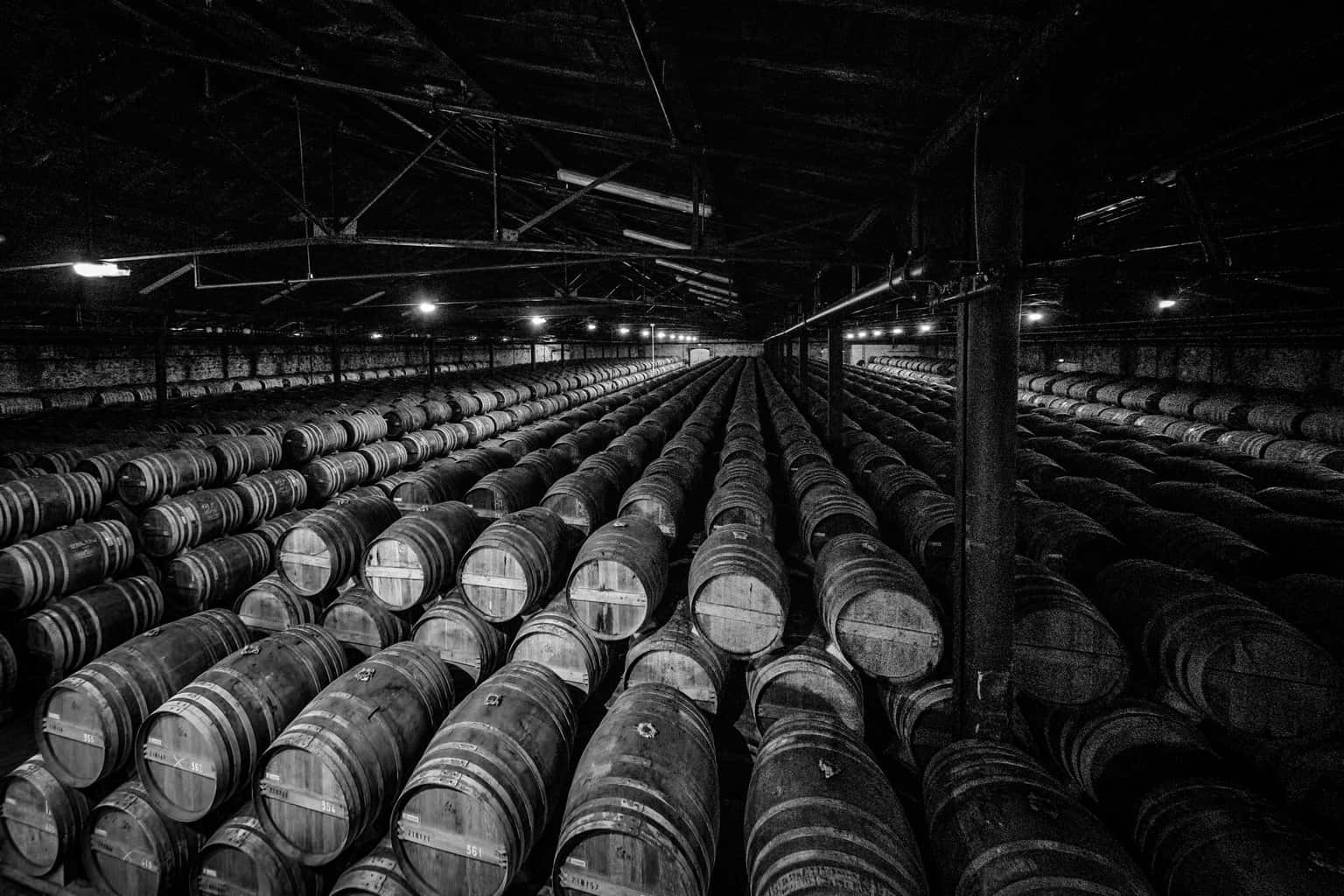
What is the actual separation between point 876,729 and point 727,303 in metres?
13.5

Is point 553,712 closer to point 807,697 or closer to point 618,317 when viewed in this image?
point 807,697

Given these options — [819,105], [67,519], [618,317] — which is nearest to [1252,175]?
[819,105]

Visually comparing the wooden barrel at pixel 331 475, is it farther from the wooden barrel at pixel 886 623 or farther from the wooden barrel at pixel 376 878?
the wooden barrel at pixel 886 623

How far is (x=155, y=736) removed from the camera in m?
3.50

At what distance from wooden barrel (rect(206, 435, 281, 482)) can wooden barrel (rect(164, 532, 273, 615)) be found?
2.18 metres

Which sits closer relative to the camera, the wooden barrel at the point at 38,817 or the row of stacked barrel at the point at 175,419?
the wooden barrel at the point at 38,817

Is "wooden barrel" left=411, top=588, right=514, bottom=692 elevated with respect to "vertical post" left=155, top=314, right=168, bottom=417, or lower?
lower

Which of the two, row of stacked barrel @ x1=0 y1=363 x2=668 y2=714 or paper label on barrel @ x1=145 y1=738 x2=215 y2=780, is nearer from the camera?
paper label on barrel @ x1=145 y1=738 x2=215 y2=780

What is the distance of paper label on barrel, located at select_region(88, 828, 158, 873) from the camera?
142 inches

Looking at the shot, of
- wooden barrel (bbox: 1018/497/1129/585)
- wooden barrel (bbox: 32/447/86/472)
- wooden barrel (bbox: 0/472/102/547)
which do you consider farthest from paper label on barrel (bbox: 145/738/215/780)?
wooden barrel (bbox: 32/447/86/472)

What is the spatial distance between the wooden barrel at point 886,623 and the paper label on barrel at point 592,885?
1742mm

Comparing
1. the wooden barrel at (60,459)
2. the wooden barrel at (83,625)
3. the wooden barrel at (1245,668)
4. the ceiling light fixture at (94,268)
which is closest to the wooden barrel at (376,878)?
the wooden barrel at (83,625)

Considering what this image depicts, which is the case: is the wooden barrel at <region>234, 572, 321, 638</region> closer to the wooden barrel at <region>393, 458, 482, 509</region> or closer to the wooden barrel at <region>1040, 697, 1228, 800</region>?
the wooden barrel at <region>393, 458, 482, 509</region>

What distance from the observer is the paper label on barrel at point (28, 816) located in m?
3.85
